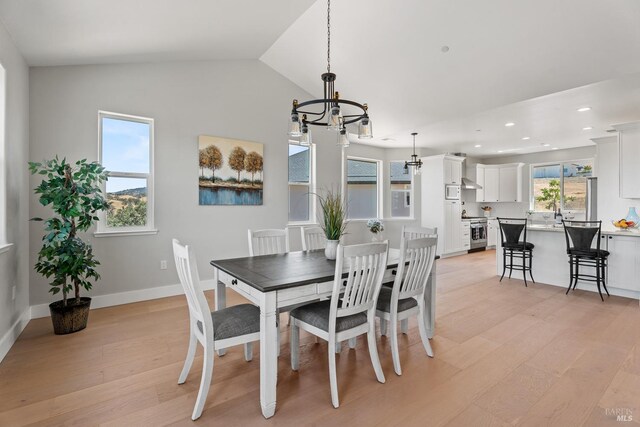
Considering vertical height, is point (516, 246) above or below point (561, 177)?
below

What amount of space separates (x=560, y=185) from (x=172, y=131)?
8.83 meters

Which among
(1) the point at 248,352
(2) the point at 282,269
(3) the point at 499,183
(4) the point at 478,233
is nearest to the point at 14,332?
(1) the point at 248,352

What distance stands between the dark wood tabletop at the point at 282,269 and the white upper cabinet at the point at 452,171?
5.20 metres

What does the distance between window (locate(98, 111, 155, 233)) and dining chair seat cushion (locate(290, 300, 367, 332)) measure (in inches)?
106

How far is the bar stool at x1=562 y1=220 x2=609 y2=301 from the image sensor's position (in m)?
4.08

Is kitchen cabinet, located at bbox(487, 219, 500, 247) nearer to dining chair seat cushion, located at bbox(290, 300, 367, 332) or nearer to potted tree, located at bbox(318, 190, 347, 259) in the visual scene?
potted tree, located at bbox(318, 190, 347, 259)

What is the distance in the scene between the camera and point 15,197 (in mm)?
2891

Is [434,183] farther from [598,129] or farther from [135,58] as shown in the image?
[135,58]

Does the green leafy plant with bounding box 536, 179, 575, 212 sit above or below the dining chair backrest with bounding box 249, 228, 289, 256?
above

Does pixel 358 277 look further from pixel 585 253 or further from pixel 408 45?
pixel 585 253

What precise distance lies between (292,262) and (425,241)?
1.07 m

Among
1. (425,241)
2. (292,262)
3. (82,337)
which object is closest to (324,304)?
(292,262)

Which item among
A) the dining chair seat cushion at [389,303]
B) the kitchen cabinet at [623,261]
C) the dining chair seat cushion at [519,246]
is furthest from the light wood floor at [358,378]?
the dining chair seat cushion at [519,246]

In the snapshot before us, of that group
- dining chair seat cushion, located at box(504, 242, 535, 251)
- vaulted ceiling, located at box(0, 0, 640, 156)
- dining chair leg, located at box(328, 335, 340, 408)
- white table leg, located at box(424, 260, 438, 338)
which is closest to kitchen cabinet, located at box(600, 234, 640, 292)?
dining chair seat cushion, located at box(504, 242, 535, 251)
